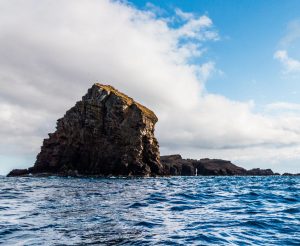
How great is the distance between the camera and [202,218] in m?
14.7

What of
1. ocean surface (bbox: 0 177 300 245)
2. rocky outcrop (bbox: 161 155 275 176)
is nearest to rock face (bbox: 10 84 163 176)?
rocky outcrop (bbox: 161 155 275 176)

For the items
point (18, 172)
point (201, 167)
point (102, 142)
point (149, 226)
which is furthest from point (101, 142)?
point (149, 226)

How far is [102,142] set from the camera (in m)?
107

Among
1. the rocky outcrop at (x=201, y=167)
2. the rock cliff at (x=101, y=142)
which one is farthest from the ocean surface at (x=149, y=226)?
the rocky outcrop at (x=201, y=167)

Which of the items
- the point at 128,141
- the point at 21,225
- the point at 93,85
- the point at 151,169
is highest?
the point at 93,85

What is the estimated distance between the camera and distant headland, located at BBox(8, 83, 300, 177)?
103 metres

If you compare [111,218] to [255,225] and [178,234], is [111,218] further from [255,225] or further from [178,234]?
[255,225]

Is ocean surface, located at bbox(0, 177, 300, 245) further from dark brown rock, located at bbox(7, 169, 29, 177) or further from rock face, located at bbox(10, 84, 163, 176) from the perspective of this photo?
dark brown rock, located at bbox(7, 169, 29, 177)

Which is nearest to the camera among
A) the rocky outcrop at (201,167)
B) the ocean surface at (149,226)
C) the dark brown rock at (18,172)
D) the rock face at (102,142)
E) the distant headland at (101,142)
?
the ocean surface at (149,226)

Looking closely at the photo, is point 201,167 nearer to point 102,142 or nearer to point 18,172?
point 102,142

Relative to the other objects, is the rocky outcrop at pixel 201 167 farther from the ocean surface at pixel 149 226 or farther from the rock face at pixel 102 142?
the ocean surface at pixel 149 226

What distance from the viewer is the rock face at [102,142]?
338ft

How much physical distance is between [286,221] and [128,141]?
9198 centimetres

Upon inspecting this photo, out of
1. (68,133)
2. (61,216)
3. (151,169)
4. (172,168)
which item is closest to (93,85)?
(68,133)
